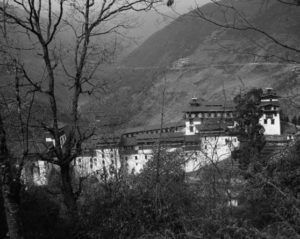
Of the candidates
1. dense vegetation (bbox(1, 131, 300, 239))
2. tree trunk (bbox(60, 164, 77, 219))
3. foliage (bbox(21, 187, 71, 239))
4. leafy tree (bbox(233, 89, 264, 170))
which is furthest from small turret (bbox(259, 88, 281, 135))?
tree trunk (bbox(60, 164, 77, 219))

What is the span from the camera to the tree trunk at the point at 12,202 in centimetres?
441

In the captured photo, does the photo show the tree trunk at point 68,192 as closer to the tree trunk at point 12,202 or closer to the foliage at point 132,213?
the foliage at point 132,213

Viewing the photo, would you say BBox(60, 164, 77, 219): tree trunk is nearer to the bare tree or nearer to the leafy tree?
the bare tree

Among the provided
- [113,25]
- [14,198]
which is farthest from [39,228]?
[113,25]

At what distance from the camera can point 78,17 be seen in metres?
6.50

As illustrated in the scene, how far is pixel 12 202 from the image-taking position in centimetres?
446

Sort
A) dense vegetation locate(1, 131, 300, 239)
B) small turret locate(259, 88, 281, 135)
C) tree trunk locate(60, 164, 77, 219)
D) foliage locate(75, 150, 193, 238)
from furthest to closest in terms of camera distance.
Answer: small turret locate(259, 88, 281, 135) → tree trunk locate(60, 164, 77, 219) → foliage locate(75, 150, 193, 238) → dense vegetation locate(1, 131, 300, 239)

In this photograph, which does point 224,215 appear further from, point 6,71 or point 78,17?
point 78,17

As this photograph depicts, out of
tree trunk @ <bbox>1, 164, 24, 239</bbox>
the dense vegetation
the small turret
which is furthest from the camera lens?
the small turret

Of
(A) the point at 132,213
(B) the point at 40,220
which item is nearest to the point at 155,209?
(A) the point at 132,213

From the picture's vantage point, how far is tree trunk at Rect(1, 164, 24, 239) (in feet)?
14.5

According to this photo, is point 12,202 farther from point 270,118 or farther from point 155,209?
point 270,118

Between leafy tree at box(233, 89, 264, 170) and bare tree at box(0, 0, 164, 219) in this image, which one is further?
leafy tree at box(233, 89, 264, 170)

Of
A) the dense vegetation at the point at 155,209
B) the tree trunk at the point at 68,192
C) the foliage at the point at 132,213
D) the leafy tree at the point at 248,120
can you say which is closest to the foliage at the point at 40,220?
the dense vegetation at the point at 155,209
